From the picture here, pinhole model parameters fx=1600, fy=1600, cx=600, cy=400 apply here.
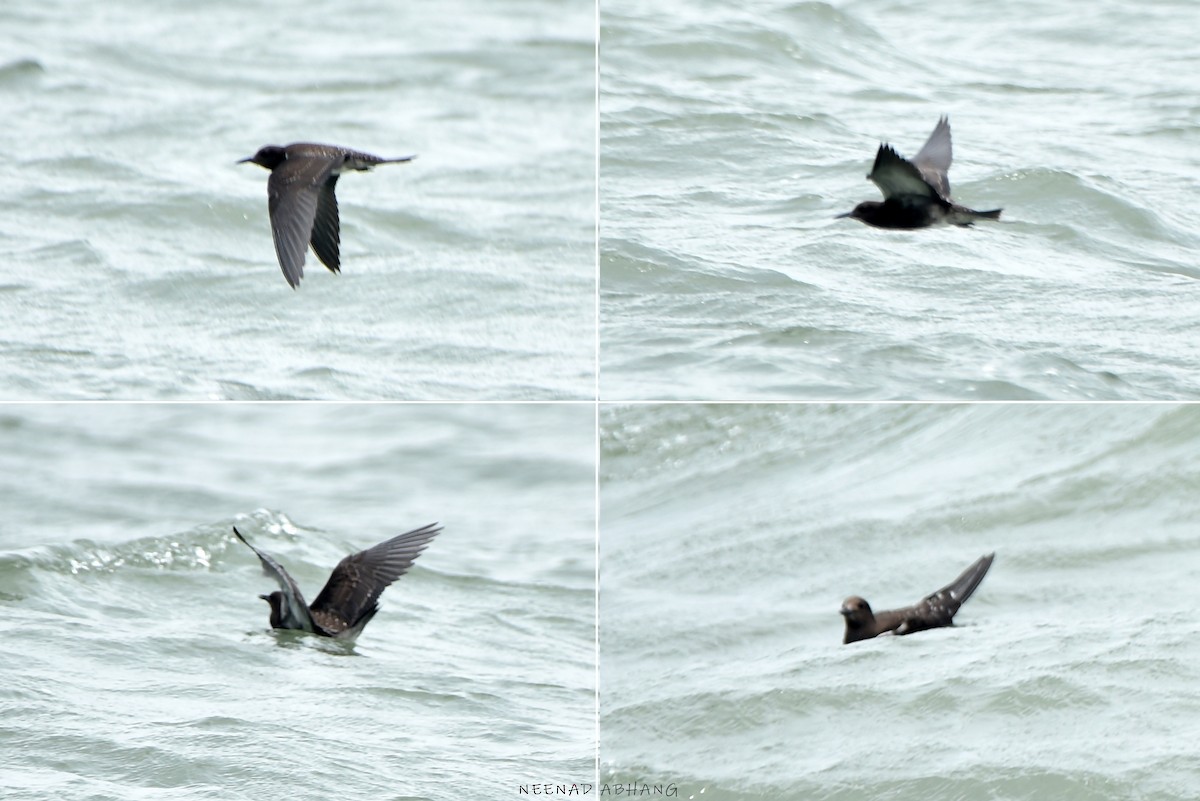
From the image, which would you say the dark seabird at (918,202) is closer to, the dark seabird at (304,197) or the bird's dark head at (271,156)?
the dark seabird at (304,197)

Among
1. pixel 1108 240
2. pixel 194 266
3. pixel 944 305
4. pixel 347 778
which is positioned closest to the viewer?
pixel 347 778

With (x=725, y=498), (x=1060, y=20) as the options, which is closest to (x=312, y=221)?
(x=725, y=498)

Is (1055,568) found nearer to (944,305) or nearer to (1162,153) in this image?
(944,305)

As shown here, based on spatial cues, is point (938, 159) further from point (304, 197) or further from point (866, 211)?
point (304, 197)

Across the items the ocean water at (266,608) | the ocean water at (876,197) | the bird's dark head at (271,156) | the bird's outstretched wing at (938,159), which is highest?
the bird's outstretched wing at (938,159)

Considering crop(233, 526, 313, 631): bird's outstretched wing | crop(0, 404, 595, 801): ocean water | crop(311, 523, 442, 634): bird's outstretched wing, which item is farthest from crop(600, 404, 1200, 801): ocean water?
crop(233, 526, 313, 631): bird's outstretched wing

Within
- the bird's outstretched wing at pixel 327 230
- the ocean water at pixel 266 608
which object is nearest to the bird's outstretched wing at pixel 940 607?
the ocean water at pixel 266 608
